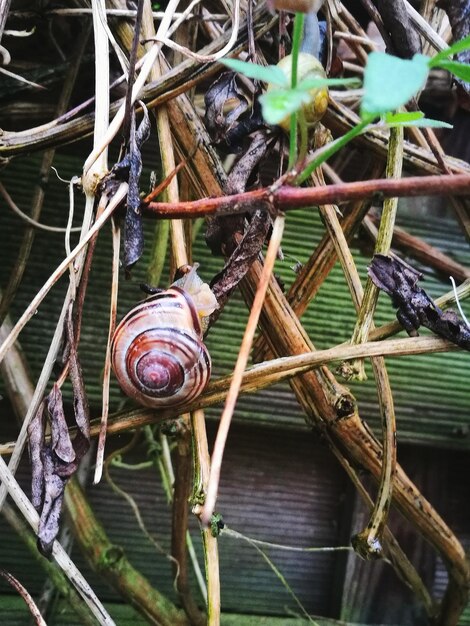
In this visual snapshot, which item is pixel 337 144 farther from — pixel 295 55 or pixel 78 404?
pixel 78 404

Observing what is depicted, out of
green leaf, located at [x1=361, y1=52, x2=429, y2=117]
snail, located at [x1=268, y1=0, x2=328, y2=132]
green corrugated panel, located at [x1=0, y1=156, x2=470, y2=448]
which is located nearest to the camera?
green leaf, located at [x1=361, y1=52, x2=429, y2=117]

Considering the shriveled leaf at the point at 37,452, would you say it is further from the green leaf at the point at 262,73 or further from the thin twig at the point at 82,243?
the green leaf at the point at 262,73

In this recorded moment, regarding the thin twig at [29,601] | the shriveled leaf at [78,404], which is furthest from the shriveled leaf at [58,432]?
the thin twig at [29,601]

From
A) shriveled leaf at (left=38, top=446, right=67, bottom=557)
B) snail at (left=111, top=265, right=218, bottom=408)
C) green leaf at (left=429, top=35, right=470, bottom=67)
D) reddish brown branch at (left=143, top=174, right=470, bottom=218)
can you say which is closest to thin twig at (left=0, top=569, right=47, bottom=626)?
shriveled leaf at (left=38, top=446, right=67, bottom=557)

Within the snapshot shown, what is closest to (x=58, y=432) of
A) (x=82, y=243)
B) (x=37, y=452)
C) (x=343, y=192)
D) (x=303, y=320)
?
(x=37, y=452)

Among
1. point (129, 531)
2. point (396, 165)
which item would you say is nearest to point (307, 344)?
point (396, 165)

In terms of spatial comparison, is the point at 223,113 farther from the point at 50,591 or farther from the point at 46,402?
the point at 50,591

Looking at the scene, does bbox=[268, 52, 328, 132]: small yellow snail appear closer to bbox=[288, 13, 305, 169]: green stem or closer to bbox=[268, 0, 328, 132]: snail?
bbox=[268, 0, 328, 132]: snail

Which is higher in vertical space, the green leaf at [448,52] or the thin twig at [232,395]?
the green leaf at [448,52]
